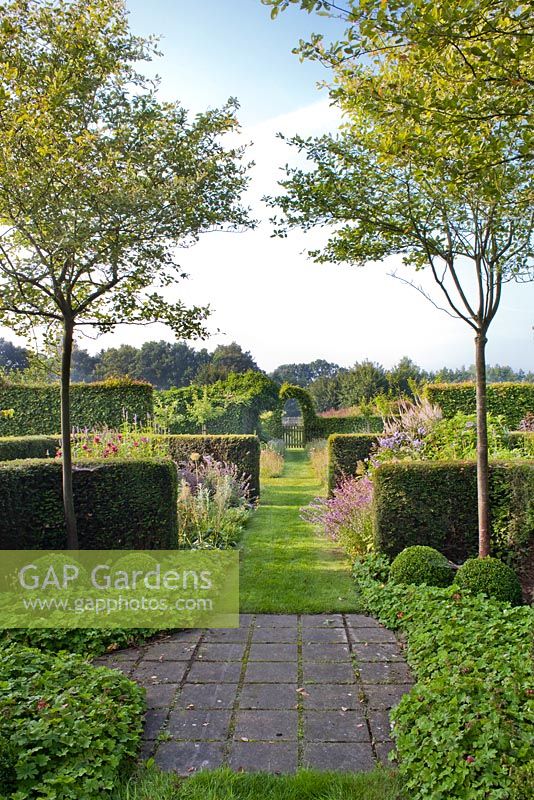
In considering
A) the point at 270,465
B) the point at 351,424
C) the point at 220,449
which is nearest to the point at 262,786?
the point at 220,449

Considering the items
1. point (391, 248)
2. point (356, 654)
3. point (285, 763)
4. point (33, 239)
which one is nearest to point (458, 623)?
point (356, 654)

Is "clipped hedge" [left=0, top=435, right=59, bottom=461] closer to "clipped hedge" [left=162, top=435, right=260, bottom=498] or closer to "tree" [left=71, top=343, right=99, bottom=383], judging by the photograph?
"clipped hedge" [left=162, top=435, right=260, bottom=498]

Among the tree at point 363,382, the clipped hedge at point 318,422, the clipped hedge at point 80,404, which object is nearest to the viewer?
Result: the clipped hedge at point 80,404

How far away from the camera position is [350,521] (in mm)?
6316

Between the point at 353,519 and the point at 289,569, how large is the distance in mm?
918

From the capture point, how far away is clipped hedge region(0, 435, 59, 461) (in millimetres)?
7031

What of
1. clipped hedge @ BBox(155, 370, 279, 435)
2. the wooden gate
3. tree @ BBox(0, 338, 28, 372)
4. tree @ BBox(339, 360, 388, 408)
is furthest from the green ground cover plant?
tree @ BBox(0, 338, 28, 372)

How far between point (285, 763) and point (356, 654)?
1.29m

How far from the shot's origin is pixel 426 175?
4.36 m

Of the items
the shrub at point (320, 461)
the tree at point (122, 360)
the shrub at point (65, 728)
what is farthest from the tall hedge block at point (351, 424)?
the tree at point (122, 360)

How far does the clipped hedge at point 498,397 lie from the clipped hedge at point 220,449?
483 cm

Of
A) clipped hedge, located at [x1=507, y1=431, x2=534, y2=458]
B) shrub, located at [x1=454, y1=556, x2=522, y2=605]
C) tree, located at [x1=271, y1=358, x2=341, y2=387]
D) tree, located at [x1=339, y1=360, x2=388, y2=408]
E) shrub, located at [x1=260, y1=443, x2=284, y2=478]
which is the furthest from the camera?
tree, located at [x1=271, y1=358, x2=341, y2=387]

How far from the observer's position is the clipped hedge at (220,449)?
975 centimetres

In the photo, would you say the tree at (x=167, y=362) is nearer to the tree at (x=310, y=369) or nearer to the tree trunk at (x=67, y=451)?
the tree at (x=310, y=369)
